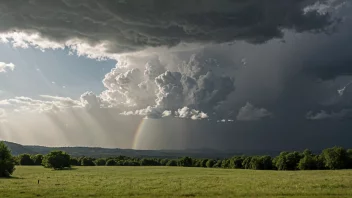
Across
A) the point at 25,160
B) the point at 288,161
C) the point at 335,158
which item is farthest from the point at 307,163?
the point at 25,160

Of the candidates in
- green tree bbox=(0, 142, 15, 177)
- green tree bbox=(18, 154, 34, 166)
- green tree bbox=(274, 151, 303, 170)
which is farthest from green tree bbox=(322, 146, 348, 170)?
green tree bbox=(18, 154, 34, 166)

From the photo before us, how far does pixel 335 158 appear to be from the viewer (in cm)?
13912

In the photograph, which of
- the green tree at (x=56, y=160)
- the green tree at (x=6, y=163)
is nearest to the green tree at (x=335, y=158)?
the green tree at (x=56, y=160)

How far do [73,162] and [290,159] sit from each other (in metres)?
113

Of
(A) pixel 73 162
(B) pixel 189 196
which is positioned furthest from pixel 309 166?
(A) pixel 73 162

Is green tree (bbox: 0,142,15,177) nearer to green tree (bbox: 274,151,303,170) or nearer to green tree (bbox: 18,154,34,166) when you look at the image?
green tree (bbox: 18,154,34,166)

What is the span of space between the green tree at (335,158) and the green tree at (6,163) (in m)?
110

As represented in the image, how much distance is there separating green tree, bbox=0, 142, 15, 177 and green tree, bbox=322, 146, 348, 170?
11042cm

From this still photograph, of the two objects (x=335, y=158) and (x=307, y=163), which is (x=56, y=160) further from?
(x=335, y=158)

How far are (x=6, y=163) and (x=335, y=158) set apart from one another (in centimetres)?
11335

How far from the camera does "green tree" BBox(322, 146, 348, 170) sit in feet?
455

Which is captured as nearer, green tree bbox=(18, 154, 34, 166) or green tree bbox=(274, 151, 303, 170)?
green tree bbox=(274, 151, 303, 170)

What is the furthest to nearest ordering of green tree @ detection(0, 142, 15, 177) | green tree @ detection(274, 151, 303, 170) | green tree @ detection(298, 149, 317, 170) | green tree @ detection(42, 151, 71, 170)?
green tree @ detection(274, 151, 303, 170)
green tree @ detection(42, 151, 71, 170)
green tree @ detection(298, 149, 317, 170)
green tree @ detection(0, 142, 15, 177)

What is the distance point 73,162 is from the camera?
197625mm
